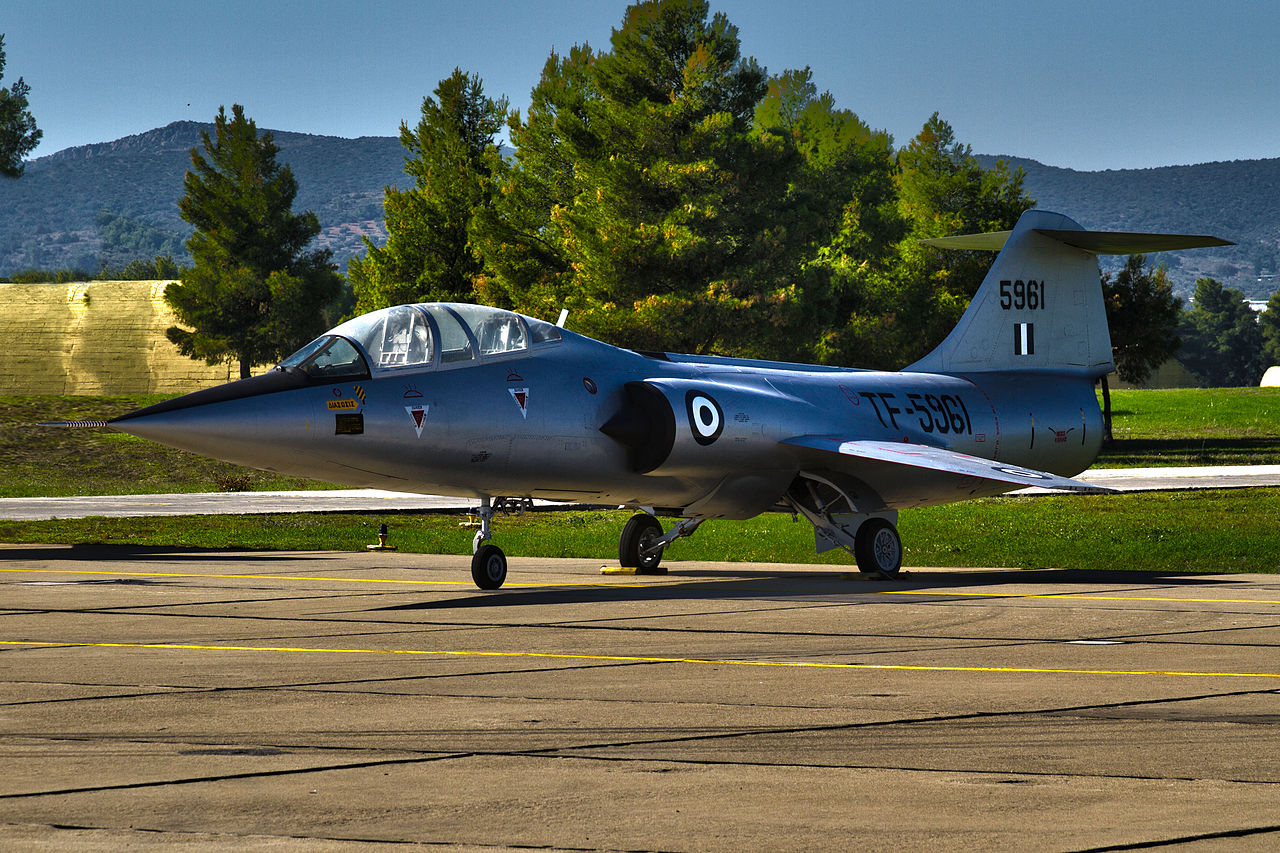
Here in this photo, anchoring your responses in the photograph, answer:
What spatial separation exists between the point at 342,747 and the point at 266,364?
77.7 meters

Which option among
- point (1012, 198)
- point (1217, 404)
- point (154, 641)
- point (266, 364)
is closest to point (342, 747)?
point (154, 641)

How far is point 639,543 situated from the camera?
730 inches

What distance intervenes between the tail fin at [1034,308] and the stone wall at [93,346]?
69.7m

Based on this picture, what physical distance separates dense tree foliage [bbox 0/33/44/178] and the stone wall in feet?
91.1

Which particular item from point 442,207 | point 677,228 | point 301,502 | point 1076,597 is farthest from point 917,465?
point 442,207

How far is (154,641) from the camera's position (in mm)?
11164

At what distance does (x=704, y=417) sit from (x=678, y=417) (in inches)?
16.8

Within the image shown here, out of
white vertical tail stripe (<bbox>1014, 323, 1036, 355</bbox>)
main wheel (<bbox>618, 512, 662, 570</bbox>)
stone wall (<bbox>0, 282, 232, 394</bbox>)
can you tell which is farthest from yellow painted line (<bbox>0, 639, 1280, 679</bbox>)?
stone wall (<bbox>0, 282, 232, 394</bbox>)

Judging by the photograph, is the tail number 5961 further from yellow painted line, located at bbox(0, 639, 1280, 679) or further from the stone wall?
the stone wall

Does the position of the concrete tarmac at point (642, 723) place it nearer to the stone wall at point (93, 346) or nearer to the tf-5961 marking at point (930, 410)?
the tf-5961 marking at point (930, 410)

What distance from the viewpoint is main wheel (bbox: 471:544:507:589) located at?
598 inches

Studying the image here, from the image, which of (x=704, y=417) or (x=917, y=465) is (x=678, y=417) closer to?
(x=704, y=417)

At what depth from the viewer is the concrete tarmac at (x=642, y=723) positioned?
5.28 meters

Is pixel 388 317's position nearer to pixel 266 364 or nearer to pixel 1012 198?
pixel 1012 198
